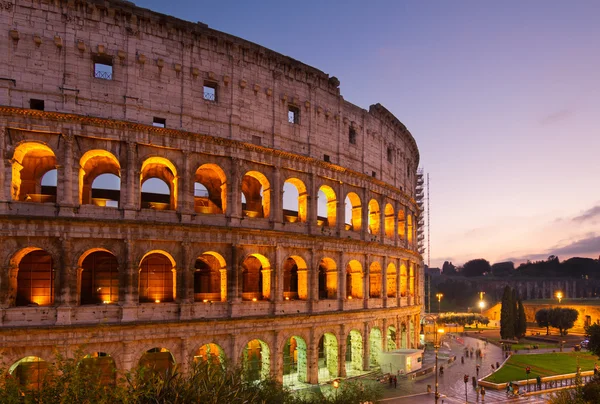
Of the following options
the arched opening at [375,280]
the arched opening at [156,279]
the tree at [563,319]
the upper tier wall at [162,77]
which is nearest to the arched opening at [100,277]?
the arched opening at [156,279]

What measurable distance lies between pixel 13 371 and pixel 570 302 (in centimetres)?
8708

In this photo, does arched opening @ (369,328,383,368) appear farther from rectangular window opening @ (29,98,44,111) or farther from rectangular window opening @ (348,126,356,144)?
rectangular window opening @ (29,98,44,111)

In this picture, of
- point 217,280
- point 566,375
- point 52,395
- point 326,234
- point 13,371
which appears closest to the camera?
point 52,395

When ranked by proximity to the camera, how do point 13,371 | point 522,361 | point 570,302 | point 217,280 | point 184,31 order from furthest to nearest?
point 570,302
point 522,361
point 217,280
point 184,31
point 13,371

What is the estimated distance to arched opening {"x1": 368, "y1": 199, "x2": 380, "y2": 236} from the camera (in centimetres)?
3575

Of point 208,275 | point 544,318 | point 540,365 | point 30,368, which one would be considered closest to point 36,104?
point 30,368

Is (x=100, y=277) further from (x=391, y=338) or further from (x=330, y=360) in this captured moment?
(x=391, y=338)

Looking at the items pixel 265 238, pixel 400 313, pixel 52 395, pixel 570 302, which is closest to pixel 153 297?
pixel 265 238

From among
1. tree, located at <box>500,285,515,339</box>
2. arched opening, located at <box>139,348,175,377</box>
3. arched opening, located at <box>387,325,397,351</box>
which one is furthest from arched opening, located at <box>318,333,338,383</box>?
tree, located at <box>500,285,515,339</box>

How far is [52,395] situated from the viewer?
1206cm

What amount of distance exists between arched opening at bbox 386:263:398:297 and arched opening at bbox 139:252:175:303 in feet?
61.2

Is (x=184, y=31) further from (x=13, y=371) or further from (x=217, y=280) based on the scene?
(x=13, y=371)

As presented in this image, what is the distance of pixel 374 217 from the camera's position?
3606 cm

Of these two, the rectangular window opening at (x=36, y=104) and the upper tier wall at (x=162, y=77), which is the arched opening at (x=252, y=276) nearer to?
the upper tier wall at (x=162, y=77)
